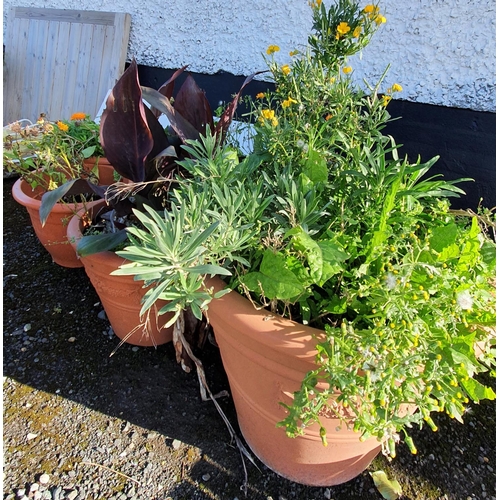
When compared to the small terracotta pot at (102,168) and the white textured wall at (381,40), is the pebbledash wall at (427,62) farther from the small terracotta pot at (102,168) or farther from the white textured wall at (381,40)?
the small terracotta pot at (102,168)

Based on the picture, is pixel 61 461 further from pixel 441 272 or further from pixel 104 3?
pixel 104 3

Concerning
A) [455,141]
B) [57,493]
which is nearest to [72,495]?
[57,493]

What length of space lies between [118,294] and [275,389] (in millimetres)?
876

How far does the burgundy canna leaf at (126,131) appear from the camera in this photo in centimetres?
148

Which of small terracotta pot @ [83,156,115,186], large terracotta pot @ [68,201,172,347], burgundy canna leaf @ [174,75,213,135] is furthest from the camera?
small terracotta pot @ [83,156,115,186]

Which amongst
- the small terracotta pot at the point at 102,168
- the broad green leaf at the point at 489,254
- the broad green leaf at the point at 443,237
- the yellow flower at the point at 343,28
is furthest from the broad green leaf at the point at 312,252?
the small terracotta pot at the point at 102,168

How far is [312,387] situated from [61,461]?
107 cm

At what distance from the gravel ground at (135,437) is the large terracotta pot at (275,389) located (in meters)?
0.10

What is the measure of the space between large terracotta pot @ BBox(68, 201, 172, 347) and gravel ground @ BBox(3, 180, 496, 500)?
8 centimetres

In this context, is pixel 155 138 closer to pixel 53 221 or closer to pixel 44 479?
pixel 53 221

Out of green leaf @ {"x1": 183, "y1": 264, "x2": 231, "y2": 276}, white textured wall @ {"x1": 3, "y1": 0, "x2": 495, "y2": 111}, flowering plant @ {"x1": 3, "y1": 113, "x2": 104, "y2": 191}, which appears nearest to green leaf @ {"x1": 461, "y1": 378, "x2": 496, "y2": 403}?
green leaf @ {"x1": 183, "y1": 264, "x2": 231, "y2": 276}

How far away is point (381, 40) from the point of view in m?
2.21

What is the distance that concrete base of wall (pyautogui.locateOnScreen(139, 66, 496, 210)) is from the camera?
6.70 ft

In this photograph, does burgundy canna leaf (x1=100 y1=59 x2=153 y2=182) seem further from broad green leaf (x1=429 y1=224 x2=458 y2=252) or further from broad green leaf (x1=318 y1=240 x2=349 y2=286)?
broad green leaf (x1=429 y1=224 x2=458 y2=252)
